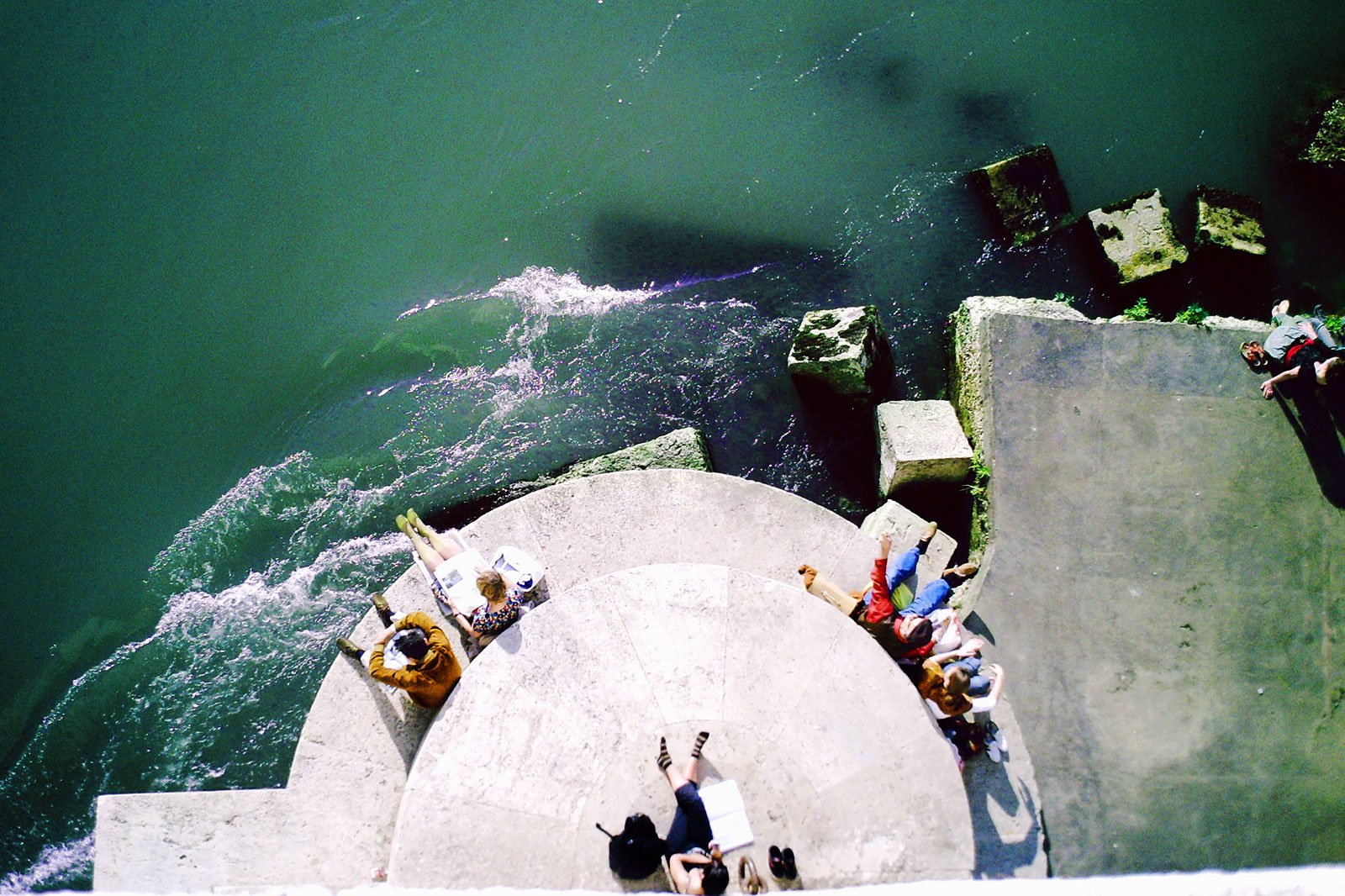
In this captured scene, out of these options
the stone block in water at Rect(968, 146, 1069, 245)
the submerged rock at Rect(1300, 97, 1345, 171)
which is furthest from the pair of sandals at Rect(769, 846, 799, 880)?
the submerged rock at Rect(1300, 97, 1345, 171)

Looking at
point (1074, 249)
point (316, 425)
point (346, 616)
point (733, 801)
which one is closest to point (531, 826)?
point (733, 801)

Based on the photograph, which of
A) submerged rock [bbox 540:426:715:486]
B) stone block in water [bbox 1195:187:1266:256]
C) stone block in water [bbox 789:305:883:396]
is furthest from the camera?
stone block in water [bbox 1195:187:1266:256]

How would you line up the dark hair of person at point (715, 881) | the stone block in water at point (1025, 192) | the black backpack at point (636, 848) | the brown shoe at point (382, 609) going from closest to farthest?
the dark hair of person at point (715, 881) → the black backpack at point (636, 848) → the brown shoe at point (382, 609) → the stone block in water at point (1025, 192)

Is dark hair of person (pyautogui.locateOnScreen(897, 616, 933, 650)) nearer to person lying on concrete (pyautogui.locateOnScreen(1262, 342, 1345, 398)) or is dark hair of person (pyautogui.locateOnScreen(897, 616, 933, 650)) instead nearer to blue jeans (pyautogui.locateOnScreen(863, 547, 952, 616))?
blue jeans (pyautogui.locateOnScreen(863, 547, 952, 616))

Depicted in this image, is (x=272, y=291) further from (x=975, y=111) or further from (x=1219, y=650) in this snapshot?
(x=1219, y=650)

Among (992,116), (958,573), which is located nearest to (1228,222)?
(992,116)

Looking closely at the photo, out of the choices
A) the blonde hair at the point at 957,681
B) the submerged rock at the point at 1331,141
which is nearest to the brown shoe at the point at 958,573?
the blonde hair at the point at 957,681

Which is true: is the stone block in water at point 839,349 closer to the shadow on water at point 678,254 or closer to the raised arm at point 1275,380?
the shadow on water at point 678,254
